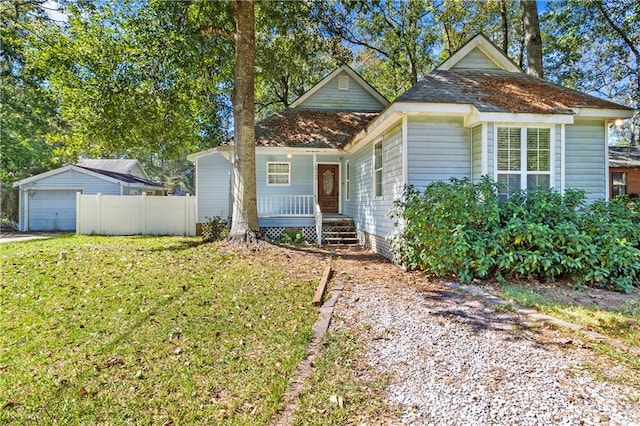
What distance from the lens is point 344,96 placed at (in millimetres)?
15219

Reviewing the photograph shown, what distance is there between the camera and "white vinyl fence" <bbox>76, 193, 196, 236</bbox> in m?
14.1

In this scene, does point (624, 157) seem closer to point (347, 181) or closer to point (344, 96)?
point (344, 96)

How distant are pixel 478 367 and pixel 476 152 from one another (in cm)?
583

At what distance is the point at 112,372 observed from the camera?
3.10m

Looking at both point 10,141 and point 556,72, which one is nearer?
point 10,141

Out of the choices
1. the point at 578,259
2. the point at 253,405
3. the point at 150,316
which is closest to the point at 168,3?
the point at 150,316

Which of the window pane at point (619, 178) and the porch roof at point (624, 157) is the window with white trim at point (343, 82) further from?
the window pane at point (619, 178)

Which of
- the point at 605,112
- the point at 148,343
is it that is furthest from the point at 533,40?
the point at 148,343

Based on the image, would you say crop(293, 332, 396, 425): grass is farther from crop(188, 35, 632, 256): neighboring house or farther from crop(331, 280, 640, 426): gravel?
crop(188, 35, 632, 256): neighboring house

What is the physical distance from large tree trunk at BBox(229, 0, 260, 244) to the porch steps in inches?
112

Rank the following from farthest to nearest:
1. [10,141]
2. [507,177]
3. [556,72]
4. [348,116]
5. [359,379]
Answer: [556,72]
[10,141]
[348,116]
[507,177]
[359,379]

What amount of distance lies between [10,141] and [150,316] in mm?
20013

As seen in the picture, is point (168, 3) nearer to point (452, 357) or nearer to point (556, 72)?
point (452, 357)

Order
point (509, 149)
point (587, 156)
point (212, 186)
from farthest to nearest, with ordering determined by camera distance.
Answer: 1. point (212, 186)
2. point (587, 156)
3. point (509, 149)
